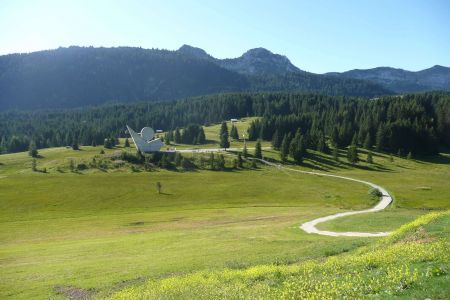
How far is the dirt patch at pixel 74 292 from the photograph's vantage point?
28.8 metres

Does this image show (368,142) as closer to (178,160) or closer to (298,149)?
(298,149)

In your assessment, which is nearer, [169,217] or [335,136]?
[169,217]

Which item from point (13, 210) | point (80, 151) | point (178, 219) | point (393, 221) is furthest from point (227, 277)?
point (80, 151)

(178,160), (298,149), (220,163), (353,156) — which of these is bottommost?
(220,163)

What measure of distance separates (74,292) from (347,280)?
824 inches

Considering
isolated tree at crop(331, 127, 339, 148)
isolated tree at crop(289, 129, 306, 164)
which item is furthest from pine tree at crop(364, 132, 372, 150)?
isolated tree at crop(289, 129, 306, 164)

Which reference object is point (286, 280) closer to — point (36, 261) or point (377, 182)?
point (36, 261)

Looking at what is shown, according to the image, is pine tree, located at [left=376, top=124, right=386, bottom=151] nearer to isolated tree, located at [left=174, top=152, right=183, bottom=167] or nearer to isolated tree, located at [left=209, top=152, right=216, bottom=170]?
isolated tree, located at [left=209, top=152, right=216, bottom=170]

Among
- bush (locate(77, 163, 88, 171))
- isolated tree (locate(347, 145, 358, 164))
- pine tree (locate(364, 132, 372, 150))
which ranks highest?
pine tree (locate(364, 132, 372, 150))

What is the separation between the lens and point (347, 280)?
64.2ft

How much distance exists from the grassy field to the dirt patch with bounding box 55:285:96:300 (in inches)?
7.7

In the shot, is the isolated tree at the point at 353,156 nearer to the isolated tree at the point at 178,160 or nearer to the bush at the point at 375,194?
the bush at the point at 375,194

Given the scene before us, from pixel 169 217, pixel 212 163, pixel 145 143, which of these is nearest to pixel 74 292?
pixel 169 217

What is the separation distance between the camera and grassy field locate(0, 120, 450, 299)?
1382 inches
